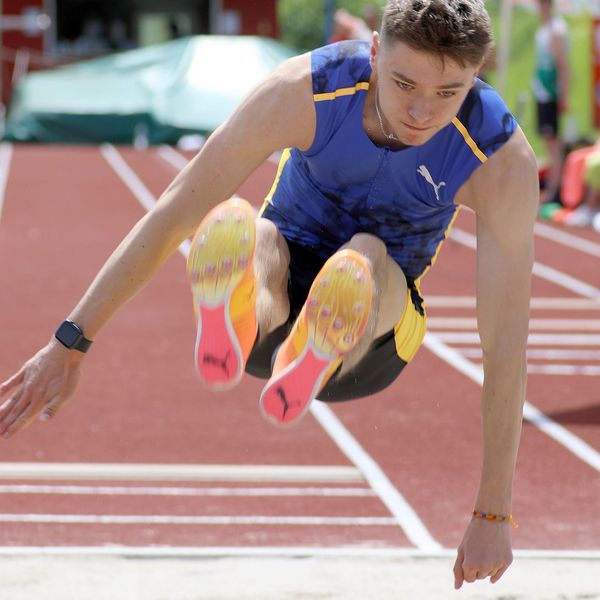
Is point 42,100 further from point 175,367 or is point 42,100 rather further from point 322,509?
point 322,509

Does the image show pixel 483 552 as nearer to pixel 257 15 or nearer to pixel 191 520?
pixel 191 520

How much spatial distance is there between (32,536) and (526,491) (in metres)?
1.91

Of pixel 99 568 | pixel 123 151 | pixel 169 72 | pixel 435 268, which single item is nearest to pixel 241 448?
pixel 99 568

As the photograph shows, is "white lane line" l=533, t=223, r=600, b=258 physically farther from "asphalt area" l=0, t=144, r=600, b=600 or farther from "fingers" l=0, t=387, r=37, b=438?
"fingers" l=0, t=387, r=37, b=438

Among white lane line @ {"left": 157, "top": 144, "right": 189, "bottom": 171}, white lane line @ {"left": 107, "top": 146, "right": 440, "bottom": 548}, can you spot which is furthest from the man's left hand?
white lane line @ {"left": 157, "top": 144, "right": 189, "bottom": 171}

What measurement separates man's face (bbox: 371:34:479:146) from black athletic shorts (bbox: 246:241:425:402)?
1.77 feet

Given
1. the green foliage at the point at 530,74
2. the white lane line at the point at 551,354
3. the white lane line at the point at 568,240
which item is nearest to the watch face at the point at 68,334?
the white lane line at the point at 551,354

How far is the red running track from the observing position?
187 inches

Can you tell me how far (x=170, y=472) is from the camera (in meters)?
5.22

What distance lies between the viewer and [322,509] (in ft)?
16.3

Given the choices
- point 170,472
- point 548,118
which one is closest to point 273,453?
point 170,472

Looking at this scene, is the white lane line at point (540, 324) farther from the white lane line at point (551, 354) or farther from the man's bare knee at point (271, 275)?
the man's bare knee at point (271, 275)

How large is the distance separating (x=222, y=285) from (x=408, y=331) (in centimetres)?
71

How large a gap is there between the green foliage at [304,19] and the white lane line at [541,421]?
1131 inches
